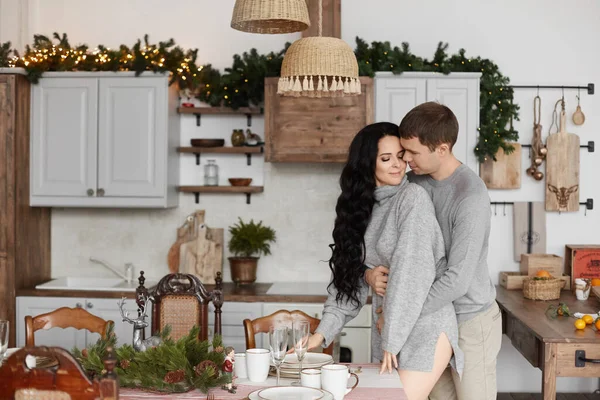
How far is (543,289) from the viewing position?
436 cm

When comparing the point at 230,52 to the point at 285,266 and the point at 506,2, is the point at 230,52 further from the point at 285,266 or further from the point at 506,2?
the point at 506,2

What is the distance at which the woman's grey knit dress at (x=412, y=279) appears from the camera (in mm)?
2473

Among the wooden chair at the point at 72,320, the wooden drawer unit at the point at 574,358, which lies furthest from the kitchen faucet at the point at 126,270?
the wooden drawer unit at the point at 574,358

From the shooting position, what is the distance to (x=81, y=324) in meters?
3.38

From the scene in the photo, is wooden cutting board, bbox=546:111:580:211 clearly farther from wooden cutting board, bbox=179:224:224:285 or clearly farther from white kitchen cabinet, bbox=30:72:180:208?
white kitchen cabinet, bbox=30:72:180:208

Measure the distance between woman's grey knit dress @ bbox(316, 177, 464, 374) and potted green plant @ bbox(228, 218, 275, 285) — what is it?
2336mm

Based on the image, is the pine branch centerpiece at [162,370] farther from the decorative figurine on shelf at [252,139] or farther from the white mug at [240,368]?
the decorative figurine on shelf at [252,139]

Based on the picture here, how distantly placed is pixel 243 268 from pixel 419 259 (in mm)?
2538

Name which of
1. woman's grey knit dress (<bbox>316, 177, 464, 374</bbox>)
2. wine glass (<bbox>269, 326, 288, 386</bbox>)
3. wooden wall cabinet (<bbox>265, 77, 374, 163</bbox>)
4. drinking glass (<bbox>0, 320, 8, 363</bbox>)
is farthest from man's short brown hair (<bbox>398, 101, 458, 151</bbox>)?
wooden wall cabinet (<bbox>265, 77, 374, 163</bbox>)

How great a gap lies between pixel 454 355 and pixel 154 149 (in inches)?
107

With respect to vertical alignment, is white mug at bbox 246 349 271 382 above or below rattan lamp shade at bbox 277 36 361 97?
below

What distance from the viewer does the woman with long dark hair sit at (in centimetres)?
248

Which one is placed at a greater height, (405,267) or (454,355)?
(405,267)

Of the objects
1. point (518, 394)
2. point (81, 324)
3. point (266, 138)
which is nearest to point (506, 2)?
point (266, 138)
